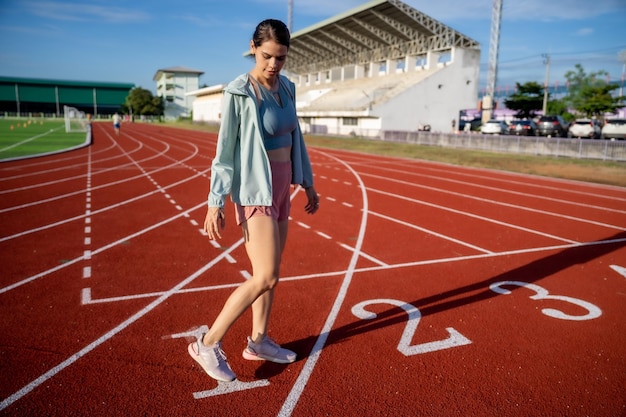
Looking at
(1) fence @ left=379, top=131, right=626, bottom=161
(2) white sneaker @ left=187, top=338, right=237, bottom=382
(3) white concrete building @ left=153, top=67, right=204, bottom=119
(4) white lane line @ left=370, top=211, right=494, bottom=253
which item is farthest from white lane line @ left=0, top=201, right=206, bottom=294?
(3) white concrete building @ left=153, top=67, right=204, bottom=119

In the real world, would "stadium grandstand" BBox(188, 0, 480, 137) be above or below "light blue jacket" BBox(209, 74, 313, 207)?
above

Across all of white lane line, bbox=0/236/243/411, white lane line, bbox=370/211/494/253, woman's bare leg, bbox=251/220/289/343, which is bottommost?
white lane line, bbox=0/236/243/411

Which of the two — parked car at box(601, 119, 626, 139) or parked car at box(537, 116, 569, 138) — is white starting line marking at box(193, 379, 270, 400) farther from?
parked car at box(537, 116, 569, 138)

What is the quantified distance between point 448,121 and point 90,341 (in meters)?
51.0

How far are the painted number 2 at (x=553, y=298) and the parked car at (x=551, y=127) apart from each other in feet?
102

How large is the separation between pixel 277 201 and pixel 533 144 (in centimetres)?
2451

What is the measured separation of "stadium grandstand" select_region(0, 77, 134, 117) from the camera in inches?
4035

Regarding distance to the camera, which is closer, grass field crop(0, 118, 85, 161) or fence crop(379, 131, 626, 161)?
fence crop(379, 131, 626, 161)

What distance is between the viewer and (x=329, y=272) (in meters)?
5.54

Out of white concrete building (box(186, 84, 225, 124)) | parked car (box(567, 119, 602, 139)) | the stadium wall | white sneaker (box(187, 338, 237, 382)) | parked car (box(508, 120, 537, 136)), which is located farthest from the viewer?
white concrete building (box(186, 84, 225, 124))

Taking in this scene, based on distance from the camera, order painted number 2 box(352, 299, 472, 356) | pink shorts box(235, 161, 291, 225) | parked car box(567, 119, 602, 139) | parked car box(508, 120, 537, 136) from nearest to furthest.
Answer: pink shorts box(235, 161, 291, 225), painted number 2 box(352, 299, 472, 356), parked car box(567, 119, 602, 139), parked car box(508, 120, 537, 136)

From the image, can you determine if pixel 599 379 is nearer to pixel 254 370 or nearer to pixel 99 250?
pixel 254 370

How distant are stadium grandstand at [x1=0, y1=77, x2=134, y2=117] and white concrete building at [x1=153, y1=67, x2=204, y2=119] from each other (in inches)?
394

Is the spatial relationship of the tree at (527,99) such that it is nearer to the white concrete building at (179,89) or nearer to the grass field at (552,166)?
the grass field at (552,166)
